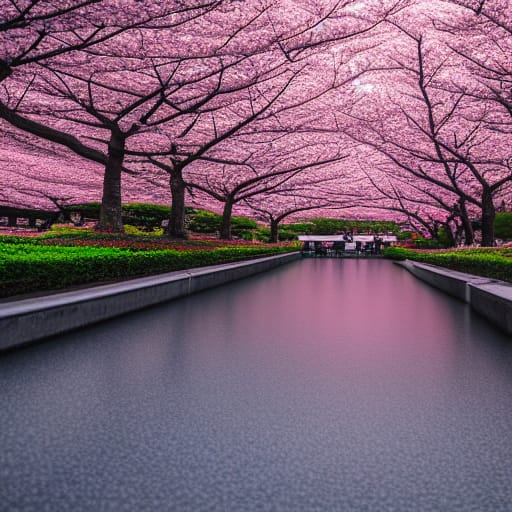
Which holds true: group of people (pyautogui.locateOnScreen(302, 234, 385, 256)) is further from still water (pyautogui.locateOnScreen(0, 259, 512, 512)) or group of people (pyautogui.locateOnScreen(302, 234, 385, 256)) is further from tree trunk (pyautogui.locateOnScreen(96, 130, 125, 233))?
still water (pyautogui.locateOnScreen(0, 259, 512, 512))

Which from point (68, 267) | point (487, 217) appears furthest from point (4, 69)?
point (487, 217)

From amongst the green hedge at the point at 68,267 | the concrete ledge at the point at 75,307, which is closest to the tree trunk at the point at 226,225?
the green hedge at the point at 68,267

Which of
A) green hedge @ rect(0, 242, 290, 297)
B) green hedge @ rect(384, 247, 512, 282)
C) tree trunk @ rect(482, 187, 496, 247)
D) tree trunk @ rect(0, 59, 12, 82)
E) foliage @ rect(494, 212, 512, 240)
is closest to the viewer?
green hedge @ rect(0, 242, 290, 297)

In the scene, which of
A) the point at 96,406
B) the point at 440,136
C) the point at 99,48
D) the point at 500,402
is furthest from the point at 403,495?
the point at 440,136

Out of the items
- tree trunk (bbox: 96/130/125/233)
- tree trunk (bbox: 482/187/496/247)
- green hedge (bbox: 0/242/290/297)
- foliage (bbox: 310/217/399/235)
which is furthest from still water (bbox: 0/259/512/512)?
foliage (bbox: 310/217/399/235)

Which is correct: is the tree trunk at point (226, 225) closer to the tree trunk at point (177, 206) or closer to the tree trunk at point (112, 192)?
the tree trunk at point (177, 206)

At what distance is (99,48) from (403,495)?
15.2 metres

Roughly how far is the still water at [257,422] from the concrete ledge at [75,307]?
25cm

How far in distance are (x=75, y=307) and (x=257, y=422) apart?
4.08 meters

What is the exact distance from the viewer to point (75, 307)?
6.54 m

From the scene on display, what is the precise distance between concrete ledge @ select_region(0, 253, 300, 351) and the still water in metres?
0.25

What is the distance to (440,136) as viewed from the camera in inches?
984

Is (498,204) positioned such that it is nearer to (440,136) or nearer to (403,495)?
(440,136)

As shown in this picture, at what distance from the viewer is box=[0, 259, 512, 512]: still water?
→ 7.70ft
